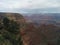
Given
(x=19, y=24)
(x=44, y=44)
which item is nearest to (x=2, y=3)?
(x=19, y=24)

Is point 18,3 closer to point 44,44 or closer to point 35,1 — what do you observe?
point 35,1

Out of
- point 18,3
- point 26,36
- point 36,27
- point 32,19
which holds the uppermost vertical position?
point 18,3

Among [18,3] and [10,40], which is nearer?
[10,40]

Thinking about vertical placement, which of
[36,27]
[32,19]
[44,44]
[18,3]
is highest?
[18,3]

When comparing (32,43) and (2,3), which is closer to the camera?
(32,43)

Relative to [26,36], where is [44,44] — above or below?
below

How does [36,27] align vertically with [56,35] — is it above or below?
above

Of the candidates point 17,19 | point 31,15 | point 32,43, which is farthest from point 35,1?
point 32,43

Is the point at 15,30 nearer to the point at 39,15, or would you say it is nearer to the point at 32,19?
the point at 32,19
